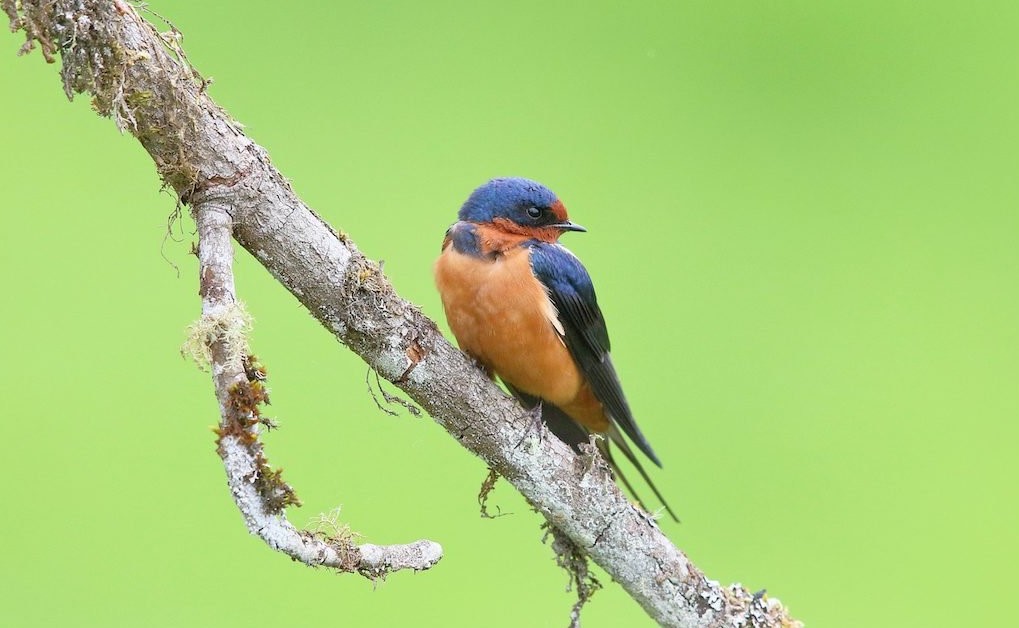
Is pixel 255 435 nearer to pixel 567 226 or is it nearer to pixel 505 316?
pixel 505 316

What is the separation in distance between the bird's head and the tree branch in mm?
690

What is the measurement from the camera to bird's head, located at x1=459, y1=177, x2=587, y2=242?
2.58 meters

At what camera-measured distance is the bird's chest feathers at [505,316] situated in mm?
2445

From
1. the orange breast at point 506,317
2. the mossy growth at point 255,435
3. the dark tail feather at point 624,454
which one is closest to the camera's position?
the mossy growth at point 255,435

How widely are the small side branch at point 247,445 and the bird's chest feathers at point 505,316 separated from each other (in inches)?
35.0

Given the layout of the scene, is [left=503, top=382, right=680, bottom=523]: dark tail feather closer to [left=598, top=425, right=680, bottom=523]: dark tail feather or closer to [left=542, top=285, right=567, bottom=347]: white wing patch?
[left=598, top=425, right=680, bottom=523]: dark tail feather

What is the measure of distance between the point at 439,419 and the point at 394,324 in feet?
0.70

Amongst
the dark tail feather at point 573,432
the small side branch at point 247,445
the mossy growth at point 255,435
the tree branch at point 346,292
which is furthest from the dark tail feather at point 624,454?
the mossy growth at point 255,435

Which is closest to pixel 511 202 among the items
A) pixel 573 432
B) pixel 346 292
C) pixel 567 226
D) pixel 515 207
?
pixel 515 207

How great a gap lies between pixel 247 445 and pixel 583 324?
131 centimetres

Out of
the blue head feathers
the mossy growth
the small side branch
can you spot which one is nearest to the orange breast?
the blue head feathers

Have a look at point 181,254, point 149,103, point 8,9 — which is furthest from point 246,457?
point 181,254

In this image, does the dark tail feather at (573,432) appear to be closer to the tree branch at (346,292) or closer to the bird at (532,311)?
the bird at (532,311)

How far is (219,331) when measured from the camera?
4.79 feet
